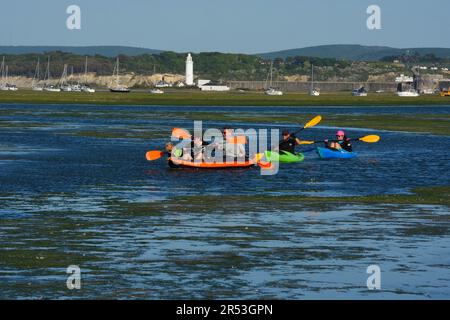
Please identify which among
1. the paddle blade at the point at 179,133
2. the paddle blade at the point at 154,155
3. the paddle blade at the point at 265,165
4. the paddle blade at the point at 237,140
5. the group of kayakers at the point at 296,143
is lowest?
the paddle blade at the point at 265,165

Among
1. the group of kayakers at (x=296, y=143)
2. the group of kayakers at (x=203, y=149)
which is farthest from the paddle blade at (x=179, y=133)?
the group of kayakers at (x=296, y=143)

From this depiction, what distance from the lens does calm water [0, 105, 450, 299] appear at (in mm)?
24141

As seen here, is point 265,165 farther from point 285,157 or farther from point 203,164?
point 285,157

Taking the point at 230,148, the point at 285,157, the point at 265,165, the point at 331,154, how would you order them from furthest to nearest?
the point at 331,154 < the point at 285,157 < the point at 230,148 < the point at 265,165

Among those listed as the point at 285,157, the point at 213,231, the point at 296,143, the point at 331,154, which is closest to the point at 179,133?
the point at 285,157

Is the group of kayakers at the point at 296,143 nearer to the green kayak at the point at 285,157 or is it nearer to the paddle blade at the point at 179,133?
the green kayak at the point at 285,157

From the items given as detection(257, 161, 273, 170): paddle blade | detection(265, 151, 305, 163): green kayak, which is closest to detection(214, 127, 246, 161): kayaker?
detection(257, 161, 273, 170): paddle blade

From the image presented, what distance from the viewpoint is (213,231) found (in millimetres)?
31469

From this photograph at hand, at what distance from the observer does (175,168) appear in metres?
51.3

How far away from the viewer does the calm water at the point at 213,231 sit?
24141mm

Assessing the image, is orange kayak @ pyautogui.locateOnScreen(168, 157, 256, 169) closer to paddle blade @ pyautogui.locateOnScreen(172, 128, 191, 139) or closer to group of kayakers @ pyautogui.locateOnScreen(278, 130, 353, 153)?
paddle blade @ pyautogui.locateOnScreen(172, 128, 191, 139)

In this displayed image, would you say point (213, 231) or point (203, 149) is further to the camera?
point (203, 149)

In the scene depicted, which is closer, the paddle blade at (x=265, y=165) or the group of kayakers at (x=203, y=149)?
the group of kayakers at (x=203, y=149)
